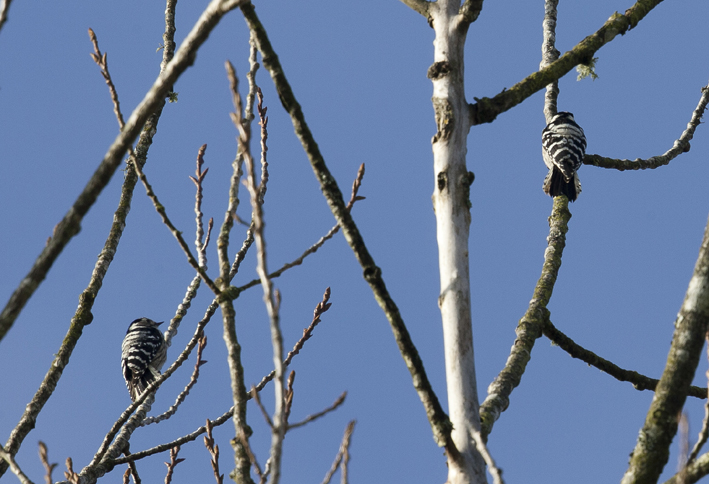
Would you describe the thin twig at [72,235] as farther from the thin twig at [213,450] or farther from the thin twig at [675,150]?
the thin twig at [675,150]

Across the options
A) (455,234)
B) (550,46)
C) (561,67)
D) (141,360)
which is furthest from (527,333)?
(141,360)

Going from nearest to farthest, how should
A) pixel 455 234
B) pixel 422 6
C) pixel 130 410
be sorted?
1. pixel 455 234
2. pixel 422 6
3. pixel 130 410

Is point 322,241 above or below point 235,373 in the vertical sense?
above

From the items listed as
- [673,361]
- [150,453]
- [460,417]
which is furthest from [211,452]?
[673,361]

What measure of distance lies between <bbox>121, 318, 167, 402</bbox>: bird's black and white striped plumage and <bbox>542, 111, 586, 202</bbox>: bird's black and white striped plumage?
4.41 m

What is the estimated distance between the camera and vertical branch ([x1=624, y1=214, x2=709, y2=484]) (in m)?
2.19

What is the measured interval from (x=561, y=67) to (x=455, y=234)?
1176 mm

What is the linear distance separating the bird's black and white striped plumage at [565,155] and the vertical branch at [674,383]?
442 centimetres

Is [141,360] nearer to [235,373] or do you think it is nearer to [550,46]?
[550,46]

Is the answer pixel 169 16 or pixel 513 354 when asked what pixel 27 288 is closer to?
pixel 513 354

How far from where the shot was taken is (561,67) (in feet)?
10.8

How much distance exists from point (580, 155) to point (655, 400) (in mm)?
4657

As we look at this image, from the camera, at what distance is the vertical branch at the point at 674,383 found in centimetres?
219

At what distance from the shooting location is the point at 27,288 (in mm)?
1688
